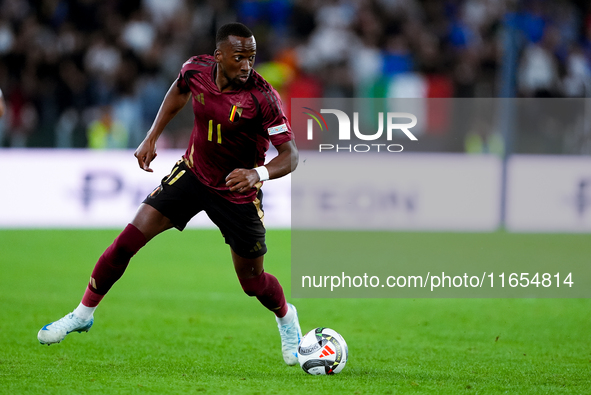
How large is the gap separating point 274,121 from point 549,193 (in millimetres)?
8369

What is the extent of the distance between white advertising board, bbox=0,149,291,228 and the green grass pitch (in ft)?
8.96

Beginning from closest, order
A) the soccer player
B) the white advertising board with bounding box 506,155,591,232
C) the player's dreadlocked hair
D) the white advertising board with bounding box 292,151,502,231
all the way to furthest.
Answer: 1. the player's dreadlocked hair
2. the soccer player
3. the white advertising board with bounding box 292,151,502,231
4. the white advertising board with bounding box 506,155,591,232

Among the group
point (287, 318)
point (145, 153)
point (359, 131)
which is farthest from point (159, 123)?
point (359, 131)

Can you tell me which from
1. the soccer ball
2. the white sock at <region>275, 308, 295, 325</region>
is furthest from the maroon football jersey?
the soccer ball

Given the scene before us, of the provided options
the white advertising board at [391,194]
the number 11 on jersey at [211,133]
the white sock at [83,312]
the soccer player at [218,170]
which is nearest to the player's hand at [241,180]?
the soccer player at [218,170]

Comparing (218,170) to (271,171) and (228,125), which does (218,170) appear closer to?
(228,125)

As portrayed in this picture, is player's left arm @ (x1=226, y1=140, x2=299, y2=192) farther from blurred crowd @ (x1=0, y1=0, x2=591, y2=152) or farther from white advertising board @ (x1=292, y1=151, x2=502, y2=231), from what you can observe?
blurred crowd @ (x1=0, y1=0, x2=591, y2=152)

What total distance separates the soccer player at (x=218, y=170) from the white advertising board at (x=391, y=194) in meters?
6.45

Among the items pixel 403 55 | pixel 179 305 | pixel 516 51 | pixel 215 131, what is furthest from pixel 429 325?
pixel 403 55

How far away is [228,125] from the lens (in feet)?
16.8

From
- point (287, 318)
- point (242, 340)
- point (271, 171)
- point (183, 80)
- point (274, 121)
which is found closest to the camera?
point (271, 171)

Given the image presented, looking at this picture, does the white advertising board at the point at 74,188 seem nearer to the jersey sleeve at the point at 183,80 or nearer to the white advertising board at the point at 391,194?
the white advertising board at the point at 391,194

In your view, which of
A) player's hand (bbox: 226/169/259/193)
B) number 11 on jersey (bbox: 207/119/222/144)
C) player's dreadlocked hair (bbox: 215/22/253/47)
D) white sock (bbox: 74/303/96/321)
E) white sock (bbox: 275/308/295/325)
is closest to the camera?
player's hand (bbox: 226/169/259/193)

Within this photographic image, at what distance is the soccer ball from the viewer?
5.20 meters
